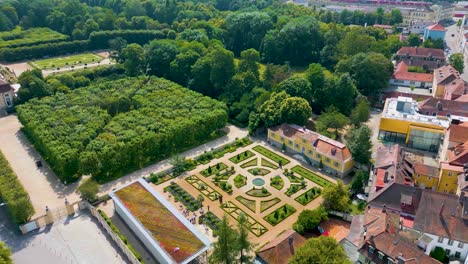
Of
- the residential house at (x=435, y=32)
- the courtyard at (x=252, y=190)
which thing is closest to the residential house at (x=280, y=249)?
the courtyard at (x=252, y=190)

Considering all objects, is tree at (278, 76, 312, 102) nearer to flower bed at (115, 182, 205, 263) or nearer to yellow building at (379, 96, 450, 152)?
yellow building at (379, 96, 450, 152)

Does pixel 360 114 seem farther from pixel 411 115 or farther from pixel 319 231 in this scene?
pixel 319 231

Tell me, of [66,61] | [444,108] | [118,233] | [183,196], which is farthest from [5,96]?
[444,108]

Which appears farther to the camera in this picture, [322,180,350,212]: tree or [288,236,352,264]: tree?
[322,180,350,212]: tree

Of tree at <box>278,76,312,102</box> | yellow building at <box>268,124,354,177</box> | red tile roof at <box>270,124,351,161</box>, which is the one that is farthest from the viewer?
tree at <box>278,76,312,102</box>

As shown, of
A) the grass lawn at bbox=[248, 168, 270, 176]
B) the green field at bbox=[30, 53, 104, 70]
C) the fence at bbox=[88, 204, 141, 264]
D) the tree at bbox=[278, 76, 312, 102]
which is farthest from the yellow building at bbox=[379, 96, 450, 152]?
the green field at bbox=[30, 53, 104, 70]

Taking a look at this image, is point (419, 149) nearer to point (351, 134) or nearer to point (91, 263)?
point (351, 134)

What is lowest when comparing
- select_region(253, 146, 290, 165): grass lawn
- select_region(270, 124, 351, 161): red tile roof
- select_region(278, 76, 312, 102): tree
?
select_region(253, 146, 290, 165): grass lawn

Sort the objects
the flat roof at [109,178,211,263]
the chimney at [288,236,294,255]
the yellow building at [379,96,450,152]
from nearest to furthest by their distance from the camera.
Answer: the flat roof at [109,178,211,263], the chimney at [288,236,294,255], the yellow building at [379,96,450,152]
